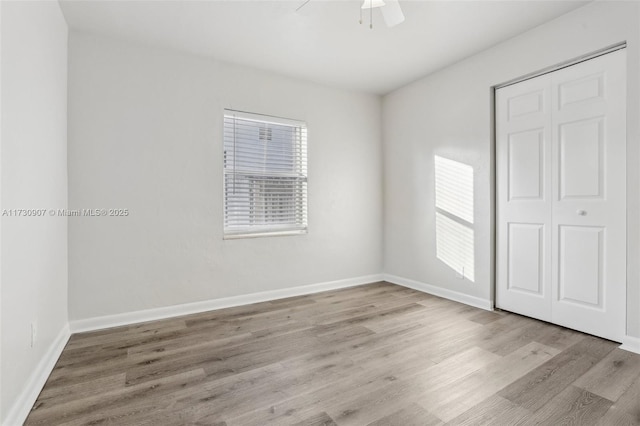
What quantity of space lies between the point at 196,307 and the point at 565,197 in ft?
11.8

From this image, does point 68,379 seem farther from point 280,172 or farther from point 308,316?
point 280,172

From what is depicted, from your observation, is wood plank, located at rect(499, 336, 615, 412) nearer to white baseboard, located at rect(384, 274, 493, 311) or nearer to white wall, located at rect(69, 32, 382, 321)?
white baseboard, located at rect(384, 274, 493, 311)

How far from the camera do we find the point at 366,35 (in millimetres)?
2908

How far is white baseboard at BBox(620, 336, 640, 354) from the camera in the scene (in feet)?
7.39

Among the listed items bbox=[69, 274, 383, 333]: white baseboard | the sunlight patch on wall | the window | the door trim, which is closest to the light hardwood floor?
bbox=[69, 274, 383, 333]: white baseboard

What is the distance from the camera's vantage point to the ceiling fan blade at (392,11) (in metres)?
2.17

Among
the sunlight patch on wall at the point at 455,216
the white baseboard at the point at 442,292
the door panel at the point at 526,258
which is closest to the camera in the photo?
the door panel at the point at 526,258

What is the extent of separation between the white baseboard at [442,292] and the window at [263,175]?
152 cm

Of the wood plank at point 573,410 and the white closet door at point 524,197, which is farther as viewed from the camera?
the white closet door at point 524,197

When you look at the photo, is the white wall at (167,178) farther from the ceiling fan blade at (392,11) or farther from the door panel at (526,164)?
the door panel at (526,164)

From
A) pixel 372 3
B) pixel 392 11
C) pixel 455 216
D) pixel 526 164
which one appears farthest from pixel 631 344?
pixel 372 3

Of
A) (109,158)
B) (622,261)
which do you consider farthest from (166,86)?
(622,261)

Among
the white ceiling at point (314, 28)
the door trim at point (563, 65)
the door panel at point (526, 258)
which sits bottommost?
the door panel at point (526, 258)

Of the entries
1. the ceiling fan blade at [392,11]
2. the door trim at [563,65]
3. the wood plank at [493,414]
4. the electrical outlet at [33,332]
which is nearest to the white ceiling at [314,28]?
the ceiling fan blade at [392,11]
